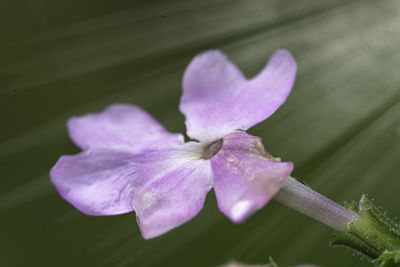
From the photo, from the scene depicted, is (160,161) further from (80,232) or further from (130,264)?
(80,232)

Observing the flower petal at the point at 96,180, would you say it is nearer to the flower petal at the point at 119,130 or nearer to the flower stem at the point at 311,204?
the flower petal at the point at 119,130

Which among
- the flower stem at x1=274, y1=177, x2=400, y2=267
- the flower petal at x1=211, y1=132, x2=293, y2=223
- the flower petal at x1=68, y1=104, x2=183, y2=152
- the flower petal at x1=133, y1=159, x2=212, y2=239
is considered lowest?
the flower stem at x1=274, y1=177, x2=400, y2=267

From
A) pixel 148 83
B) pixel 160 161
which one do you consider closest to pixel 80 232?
pixel 148 83

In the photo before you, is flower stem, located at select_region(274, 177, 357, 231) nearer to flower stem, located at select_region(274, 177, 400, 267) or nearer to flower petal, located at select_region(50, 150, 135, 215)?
flower stem, located at select_region(274, 177, 400, 267)

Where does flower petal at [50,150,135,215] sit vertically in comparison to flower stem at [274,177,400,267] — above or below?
above

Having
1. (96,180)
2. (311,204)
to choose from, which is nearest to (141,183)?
(96,180)

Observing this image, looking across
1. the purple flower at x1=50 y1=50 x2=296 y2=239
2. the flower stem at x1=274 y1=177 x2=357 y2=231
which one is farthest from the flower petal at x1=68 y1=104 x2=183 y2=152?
the flower stem at x1=274 y1=177 x2=357 y2=231

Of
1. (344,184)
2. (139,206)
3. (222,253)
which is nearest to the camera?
(139,206)
